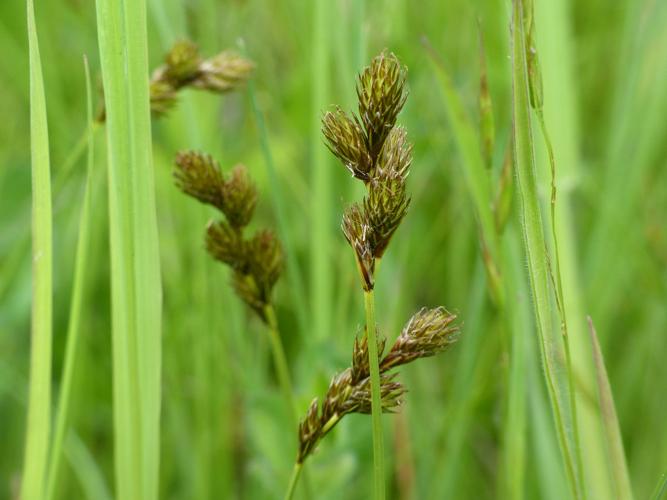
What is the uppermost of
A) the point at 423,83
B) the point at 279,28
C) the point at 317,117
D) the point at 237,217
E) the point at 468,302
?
the point at 279,28

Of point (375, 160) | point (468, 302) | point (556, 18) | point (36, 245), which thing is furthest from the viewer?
point (468, 302)

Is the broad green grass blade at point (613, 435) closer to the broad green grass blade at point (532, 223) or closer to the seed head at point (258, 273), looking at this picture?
the broad green grass blade at point (532, 223)

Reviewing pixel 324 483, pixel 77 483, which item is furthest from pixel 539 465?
pixel 77 483

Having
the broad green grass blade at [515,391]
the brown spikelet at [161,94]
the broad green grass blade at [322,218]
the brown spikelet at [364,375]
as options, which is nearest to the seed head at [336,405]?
the brown spikelet at [364,375]

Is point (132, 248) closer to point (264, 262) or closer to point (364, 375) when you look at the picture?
point (264, 262)

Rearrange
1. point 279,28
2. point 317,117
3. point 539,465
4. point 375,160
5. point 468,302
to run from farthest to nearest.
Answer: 1. point 279,28
2. point 468,302
3. point 317,117
4. point 539,465
5. point 375,160

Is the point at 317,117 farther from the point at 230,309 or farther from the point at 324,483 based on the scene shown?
the point at 324,483
